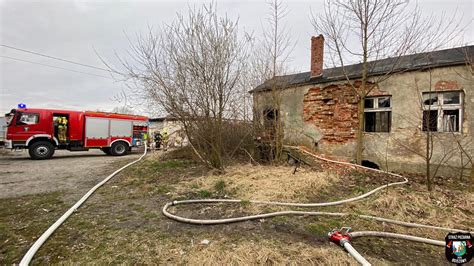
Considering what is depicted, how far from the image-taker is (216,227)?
2.93m

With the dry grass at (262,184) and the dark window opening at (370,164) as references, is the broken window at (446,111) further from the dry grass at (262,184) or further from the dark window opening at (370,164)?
the dry grass at (262,184)

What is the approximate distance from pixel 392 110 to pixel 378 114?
0.49 meters

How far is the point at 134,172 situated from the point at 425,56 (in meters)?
10.0

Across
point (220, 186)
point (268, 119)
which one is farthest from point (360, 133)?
point (220, 186)

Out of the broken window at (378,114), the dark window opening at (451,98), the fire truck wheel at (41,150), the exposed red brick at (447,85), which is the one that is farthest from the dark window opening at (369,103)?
→ the fire truck wheel at (41,150)

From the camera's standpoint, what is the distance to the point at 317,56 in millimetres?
9297

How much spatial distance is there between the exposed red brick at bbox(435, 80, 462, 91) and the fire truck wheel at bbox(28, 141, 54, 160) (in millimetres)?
15383

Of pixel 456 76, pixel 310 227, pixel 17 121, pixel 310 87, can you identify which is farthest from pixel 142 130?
pixel 456 76

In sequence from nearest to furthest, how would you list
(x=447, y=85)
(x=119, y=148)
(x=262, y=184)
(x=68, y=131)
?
(x=262, y=184)
(x=447, y=85)
(x=68, y=131)
(x=119, y=148)

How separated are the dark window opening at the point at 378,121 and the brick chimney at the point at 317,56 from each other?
2775 millimetres

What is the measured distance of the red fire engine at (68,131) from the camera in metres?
9.21

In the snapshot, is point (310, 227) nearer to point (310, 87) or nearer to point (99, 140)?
point (310, 87)

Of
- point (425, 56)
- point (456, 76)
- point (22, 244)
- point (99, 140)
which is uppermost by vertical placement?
point (425, 56)

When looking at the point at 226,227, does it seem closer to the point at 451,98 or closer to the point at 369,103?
the point at 369,103
